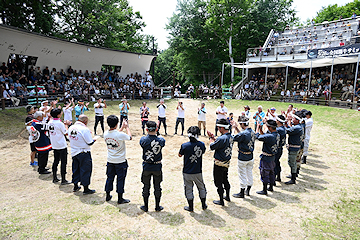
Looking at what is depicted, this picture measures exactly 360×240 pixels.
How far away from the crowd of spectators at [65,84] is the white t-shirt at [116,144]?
11.7m

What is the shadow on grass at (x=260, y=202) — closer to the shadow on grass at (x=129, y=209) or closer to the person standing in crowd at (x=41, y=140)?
the shadow on grass at (x=129, y=209)

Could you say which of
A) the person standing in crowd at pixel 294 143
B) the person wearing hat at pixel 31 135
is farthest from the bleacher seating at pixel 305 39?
the person wearing hat at pixel 31 135

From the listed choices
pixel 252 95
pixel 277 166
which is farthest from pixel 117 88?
pixel 277 166

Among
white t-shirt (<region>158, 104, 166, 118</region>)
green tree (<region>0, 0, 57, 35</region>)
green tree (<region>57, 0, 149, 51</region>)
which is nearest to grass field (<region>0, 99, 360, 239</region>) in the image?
white t-shirt (<region>158, 104, 166, 118</region>)

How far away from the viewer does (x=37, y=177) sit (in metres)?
6.49

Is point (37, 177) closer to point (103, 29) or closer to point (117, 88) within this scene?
point (117, 88)

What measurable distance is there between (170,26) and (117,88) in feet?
65.4

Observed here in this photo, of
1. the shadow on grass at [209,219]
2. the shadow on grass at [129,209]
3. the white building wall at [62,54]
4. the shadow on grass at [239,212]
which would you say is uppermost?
the white building wall at [62,54]

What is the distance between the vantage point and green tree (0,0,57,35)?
18.9 metres

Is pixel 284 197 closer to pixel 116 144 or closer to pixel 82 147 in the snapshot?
pixel 116 144

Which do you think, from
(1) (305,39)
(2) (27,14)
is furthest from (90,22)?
(1) (305,39)

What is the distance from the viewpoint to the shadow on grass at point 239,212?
4.77 m

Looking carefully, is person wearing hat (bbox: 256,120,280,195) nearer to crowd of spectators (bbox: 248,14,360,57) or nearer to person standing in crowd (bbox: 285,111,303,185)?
person standing in crowd (bbox: 285,111,303,185)

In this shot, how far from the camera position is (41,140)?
6555 millimetres
